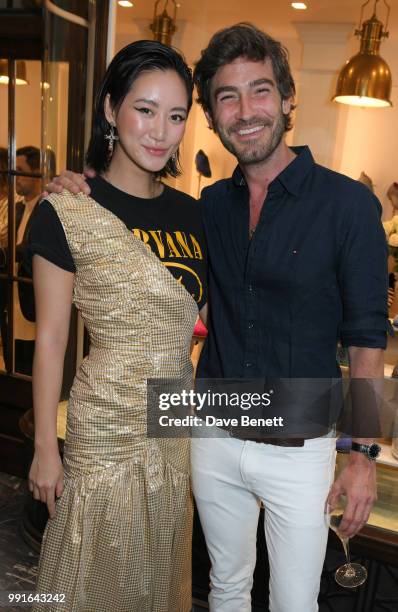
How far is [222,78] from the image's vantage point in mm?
1472

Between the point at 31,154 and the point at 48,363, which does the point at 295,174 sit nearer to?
the point at 48,363

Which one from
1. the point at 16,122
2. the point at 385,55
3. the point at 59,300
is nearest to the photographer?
the point at 59,300

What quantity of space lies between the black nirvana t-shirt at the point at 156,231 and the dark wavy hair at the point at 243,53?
0.29 metres

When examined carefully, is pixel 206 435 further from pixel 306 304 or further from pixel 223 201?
pixel 223 201

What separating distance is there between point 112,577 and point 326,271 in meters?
0.86

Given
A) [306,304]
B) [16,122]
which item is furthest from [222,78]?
[16,122]

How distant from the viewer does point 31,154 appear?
3029mm

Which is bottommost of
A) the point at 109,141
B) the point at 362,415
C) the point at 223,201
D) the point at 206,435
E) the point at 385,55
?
the point at 206,435

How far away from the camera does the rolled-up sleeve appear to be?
1.32 m

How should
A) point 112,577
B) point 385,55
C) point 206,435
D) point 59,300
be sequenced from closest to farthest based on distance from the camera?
1. point 59,300
2. point 112,577
3. point 206,435
4. point 385,55

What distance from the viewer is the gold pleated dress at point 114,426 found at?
4.35ft

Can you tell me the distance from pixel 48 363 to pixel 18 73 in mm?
2097

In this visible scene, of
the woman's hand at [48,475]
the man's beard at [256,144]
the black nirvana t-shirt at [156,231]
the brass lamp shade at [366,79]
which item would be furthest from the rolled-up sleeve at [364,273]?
the brass lamp shade at [366,79]

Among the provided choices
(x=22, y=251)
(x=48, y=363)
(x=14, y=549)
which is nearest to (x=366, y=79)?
(x=48, y=363)
